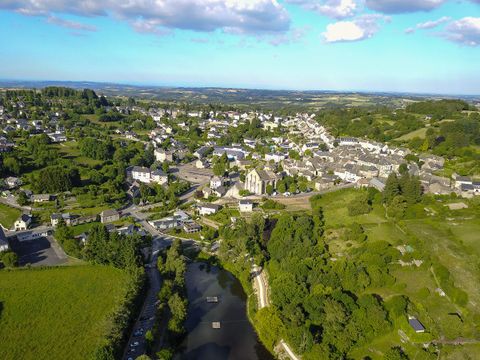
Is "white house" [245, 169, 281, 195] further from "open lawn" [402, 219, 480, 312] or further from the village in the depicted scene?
"open lawn" [402, 219, 480, 312]

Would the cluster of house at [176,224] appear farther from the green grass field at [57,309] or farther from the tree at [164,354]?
the tree at [164,354]

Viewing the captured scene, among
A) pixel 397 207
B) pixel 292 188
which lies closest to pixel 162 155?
pixel 292 188

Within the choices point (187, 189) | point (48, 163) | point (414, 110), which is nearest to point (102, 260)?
point (187, 189)

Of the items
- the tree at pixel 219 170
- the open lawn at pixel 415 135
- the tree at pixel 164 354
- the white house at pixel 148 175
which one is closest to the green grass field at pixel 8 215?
the white house at pixel 148 175

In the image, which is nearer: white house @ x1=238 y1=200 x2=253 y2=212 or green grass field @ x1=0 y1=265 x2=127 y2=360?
green grass field @ x1=0 y1=265 x2=127 y2=360

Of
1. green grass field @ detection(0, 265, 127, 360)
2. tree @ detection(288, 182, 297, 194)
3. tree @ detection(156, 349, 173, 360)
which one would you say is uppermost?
tree @ detection(288, 182, 297, 194)

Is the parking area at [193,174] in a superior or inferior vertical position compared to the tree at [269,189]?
inferior

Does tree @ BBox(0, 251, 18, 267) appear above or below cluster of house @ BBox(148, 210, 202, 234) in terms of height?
above

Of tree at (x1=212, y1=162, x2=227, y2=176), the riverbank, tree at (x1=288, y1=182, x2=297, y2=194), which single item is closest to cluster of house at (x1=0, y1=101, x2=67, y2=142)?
tree at (x1=212, y1=162, x2=227, y2=176)
